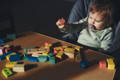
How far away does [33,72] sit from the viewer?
0.99 metres

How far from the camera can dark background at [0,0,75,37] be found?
8.52ft

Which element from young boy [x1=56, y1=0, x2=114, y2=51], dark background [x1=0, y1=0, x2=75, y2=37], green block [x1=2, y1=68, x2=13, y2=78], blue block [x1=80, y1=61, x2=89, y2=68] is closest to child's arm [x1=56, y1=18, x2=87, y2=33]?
young boy [x1=56, y1=0, x2=114, y2=51]

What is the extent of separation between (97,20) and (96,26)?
5cm

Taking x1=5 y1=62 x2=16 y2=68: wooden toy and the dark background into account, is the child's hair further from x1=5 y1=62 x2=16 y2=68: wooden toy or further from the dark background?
the dark background

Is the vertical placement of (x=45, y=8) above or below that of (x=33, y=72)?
above

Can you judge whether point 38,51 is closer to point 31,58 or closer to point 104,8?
point 31,58

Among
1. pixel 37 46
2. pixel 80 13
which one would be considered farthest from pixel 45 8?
pixel 37 46

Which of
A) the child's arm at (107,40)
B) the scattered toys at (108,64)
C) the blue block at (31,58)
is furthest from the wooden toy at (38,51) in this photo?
the child's arm at (107,40)

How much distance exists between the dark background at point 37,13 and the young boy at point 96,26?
109 centimetres

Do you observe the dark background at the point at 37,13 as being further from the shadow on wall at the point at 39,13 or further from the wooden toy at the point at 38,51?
the wooden toy at the point at 38,51

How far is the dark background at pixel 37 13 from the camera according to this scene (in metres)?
2.60

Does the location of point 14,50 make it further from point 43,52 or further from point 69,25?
point 69,25

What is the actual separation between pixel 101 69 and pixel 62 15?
1.76 m

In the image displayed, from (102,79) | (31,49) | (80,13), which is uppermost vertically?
(80,13)
